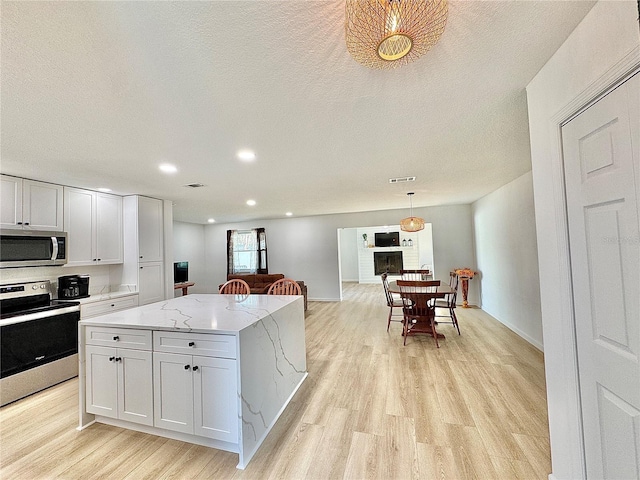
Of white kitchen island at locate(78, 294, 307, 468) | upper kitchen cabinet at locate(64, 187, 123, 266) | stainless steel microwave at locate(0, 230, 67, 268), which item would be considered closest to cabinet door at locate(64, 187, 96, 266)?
upper kitchen cabinet at locate(64, 187, 123, 266)

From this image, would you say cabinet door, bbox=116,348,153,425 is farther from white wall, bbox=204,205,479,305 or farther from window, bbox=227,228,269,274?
window, bbox=227,228,269,274

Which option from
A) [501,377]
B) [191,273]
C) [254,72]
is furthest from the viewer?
[191,273]

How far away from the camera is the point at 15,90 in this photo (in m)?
1.43

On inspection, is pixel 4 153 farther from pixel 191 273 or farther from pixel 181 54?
pixel 191 273

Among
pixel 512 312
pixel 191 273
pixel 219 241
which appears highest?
pixel 219 241

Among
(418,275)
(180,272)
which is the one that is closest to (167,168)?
(180,272)

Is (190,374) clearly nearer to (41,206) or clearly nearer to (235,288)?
(235,288)

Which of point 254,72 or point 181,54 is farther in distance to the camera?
point 254,72

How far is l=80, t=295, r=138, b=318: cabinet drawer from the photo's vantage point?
10.7 ft

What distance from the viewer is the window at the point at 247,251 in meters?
7.82

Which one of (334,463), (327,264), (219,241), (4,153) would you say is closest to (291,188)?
(4,153)

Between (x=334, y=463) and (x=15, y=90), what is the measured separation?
2847 millimetres

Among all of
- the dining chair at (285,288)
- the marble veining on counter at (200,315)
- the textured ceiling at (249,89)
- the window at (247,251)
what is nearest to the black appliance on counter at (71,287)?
the textured ceiling at (249,89)

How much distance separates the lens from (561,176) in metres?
1.33
